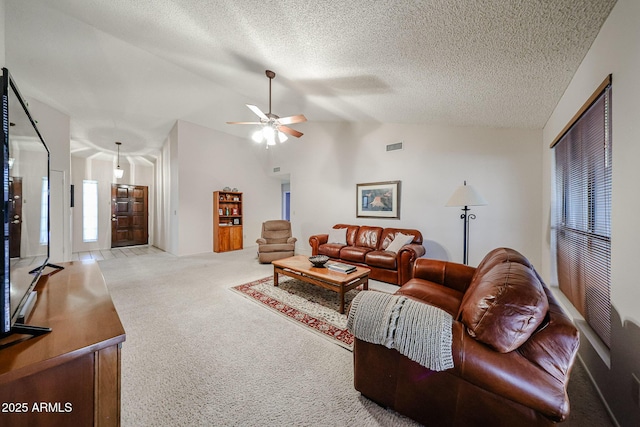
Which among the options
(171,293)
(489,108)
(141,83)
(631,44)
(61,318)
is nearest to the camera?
(61,318)

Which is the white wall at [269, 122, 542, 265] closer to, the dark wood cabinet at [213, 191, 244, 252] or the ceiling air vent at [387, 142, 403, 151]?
the ceiling air vent at [387, 142, 403, 151]

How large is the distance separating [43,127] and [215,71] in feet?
Result: 11.4

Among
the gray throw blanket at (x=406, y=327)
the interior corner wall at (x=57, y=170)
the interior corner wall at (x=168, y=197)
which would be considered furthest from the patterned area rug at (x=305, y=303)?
the interior corner wall at (x=57, y=170)

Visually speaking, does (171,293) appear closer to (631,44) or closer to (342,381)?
(342,381)

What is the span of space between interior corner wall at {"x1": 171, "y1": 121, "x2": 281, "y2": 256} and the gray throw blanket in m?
5.46

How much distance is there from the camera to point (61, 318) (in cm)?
108

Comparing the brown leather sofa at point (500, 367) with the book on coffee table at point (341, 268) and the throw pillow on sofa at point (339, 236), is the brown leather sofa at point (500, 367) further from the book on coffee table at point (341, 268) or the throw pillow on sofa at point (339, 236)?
the throw pillow on sofa at point (339, 236)

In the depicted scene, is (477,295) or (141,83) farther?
(141,83)

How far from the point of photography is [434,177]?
413cm

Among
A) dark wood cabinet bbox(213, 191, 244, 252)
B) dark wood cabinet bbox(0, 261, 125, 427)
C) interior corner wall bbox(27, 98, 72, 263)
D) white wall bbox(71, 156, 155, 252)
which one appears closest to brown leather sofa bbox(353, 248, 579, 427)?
dark wood cabinet bbox(0, 261, 125, 427)

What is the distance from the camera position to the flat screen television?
0.84 m

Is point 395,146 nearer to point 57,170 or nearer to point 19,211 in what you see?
point 19,211

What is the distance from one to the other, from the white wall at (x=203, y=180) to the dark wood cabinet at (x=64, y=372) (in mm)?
4910

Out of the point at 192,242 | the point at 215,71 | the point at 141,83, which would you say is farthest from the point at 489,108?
the point at 192,242
